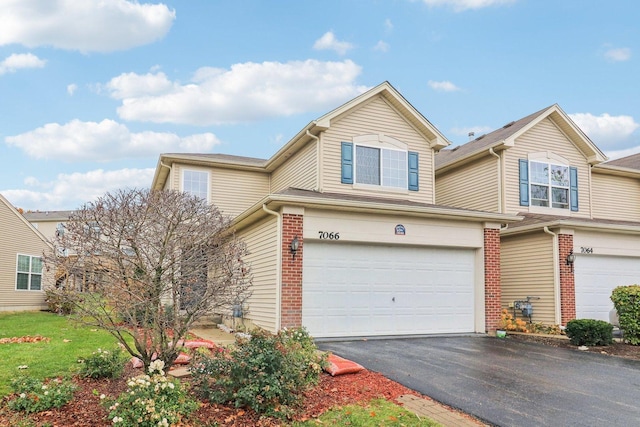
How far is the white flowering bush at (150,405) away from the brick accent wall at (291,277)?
564 cm

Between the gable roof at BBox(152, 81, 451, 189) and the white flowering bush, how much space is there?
10.0 meters

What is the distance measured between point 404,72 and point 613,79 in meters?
8.18

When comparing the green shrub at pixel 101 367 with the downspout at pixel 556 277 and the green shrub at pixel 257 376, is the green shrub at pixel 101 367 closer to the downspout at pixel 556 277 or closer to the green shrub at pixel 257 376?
the green shrub at pixel 257 376

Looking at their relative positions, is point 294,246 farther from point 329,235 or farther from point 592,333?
point 592,333

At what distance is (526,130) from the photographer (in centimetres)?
1708

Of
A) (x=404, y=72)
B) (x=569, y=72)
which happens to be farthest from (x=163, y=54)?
(x=569, y=72)

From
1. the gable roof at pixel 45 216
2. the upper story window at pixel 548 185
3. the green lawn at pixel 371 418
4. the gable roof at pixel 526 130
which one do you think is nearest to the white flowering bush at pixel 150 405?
the green lawn at pixel 371 418

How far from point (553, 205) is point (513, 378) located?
1143 cm

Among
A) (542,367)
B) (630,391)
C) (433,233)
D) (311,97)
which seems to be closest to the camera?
(630,391)

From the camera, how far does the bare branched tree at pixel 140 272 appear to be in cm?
588

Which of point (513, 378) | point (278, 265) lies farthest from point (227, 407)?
point (278, 265)

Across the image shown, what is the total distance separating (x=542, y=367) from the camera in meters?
8.58

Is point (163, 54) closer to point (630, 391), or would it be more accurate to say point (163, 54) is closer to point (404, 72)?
point (404, 72)

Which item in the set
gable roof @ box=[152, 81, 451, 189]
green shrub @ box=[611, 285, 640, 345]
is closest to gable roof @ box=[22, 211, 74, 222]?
gable roof @ box=[152, 81, 451, 189]
